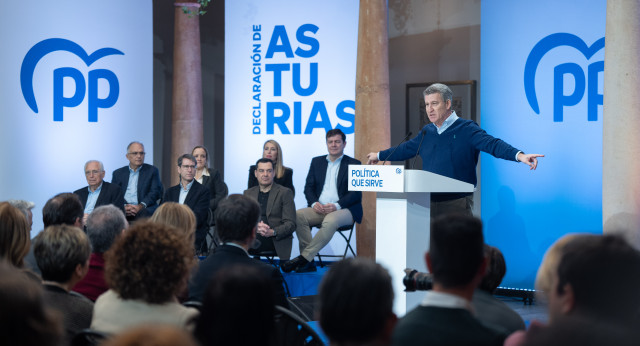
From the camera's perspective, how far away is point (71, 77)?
8.10 metres

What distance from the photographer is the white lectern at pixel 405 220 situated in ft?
15.1

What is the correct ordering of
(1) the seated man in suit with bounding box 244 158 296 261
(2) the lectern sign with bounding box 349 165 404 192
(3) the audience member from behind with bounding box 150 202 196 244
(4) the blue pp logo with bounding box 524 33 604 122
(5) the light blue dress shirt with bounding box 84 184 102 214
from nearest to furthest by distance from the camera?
1. (3) the audience member from behind with bounding box 150 202 196 244
2. (2) the lectern sign with bounding box 349 165 404 192
3. (4) the blue pp logo with bounding box 524 33 604 122
4. (1) the seated man in suit with bounding box 244 158 296 261
5. (5) the light blue dress shirt with bounding box 84 184 102 214

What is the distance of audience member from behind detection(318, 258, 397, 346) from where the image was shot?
5.71 feet

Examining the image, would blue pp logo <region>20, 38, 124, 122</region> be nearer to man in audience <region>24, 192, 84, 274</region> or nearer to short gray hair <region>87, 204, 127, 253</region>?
man in audience <region>24, 192, 84, 274</region>

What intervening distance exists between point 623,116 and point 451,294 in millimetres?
3746

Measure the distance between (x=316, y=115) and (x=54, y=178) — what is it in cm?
281

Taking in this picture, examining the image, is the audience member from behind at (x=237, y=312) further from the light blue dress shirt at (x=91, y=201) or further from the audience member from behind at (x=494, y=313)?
the light blue dress shirt at (x=91, y=201)

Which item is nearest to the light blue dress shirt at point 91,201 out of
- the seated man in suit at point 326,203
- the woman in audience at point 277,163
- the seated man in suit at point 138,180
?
Answer: the seated man in suit at point 138,180

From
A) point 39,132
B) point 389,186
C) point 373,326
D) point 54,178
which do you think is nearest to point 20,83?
point 39,132

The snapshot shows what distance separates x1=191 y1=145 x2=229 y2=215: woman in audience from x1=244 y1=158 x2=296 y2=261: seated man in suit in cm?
78

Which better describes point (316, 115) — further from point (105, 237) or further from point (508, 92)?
point (105, 237)

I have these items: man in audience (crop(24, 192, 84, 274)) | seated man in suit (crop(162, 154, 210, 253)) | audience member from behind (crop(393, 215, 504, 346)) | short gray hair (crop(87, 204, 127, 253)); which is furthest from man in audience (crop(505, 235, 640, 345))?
seated man in suit (crop(162, 154, 210, 253))

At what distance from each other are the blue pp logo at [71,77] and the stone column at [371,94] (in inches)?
111

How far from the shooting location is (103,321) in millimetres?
2395
